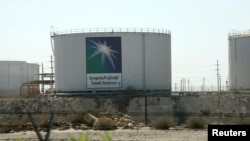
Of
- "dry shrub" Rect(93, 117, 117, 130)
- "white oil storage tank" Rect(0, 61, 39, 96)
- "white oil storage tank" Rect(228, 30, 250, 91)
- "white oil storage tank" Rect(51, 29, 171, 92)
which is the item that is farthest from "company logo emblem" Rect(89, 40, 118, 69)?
"dry shrub" Rect(93, 117, 117, 130)

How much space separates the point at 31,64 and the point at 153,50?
33.0 meters

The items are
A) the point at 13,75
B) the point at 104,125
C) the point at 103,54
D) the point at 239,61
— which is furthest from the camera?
the point at 13,75

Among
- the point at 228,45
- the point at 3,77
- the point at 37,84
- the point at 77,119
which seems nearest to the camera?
the point at 77,119

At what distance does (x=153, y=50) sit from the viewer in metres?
56.0

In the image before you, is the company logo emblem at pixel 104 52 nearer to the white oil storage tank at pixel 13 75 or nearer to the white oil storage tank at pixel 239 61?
the white oil storage tank at pixel 239 61

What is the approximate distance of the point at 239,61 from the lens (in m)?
59.4

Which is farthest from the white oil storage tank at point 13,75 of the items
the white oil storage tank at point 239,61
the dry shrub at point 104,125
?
the dry shrub at point 104,125

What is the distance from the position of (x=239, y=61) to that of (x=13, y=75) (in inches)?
1409

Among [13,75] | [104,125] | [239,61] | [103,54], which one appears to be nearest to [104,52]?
[103,54]

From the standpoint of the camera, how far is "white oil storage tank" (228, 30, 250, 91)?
58441 millimetres

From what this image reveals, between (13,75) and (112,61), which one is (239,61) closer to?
(112,61)

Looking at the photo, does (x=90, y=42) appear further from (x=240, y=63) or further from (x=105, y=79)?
(x=240, y=63)

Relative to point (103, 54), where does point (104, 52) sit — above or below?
above

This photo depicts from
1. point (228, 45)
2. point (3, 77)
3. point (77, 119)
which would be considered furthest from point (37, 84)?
point (77, 119)
